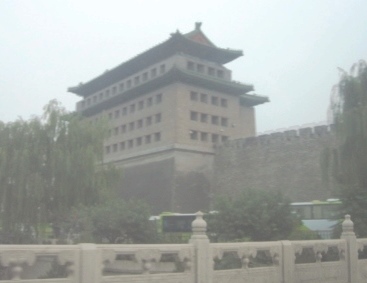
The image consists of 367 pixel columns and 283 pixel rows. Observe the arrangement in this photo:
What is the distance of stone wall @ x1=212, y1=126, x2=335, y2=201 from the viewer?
1089 inches

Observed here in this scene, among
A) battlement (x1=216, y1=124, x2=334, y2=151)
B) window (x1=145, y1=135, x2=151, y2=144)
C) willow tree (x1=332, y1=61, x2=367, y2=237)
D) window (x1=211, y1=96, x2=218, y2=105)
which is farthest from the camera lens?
window (x1=145, y1=135, x2=151, y2=144)

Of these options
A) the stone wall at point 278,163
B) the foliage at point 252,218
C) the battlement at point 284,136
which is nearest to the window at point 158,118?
the stone wall at point 278,163

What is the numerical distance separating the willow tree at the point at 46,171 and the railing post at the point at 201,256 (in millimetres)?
10987

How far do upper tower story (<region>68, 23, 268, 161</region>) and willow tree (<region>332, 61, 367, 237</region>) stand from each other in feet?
62.0

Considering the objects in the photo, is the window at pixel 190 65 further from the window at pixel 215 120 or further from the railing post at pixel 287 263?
the railing post at pixel 287 263

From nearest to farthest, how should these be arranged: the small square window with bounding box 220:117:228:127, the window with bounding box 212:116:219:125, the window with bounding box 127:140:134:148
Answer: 1. the window with bounding box 212:116:219:125
2. the small square window with bounding box 220:117:228:127
3. the window with bounding box 127:140:134:148

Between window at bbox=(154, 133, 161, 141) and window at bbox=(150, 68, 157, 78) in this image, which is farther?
window at bbox=(150, 68, 157, 78)

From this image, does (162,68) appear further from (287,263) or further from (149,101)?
(287,263)

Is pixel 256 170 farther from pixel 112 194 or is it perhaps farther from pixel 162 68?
pixel 112 194

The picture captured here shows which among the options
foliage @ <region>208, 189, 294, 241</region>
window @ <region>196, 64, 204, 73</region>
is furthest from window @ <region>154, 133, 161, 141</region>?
foliage @ <region>208, 189, 294, 241</region>

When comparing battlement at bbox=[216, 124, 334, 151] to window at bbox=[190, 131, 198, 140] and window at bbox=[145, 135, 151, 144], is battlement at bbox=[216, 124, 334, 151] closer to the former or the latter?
window at bbox=[190, 131, 198, 140]

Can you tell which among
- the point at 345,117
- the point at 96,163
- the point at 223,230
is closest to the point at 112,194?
the point at 96,163

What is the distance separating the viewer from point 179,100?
110 ft

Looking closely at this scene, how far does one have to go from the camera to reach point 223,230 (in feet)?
39.9
